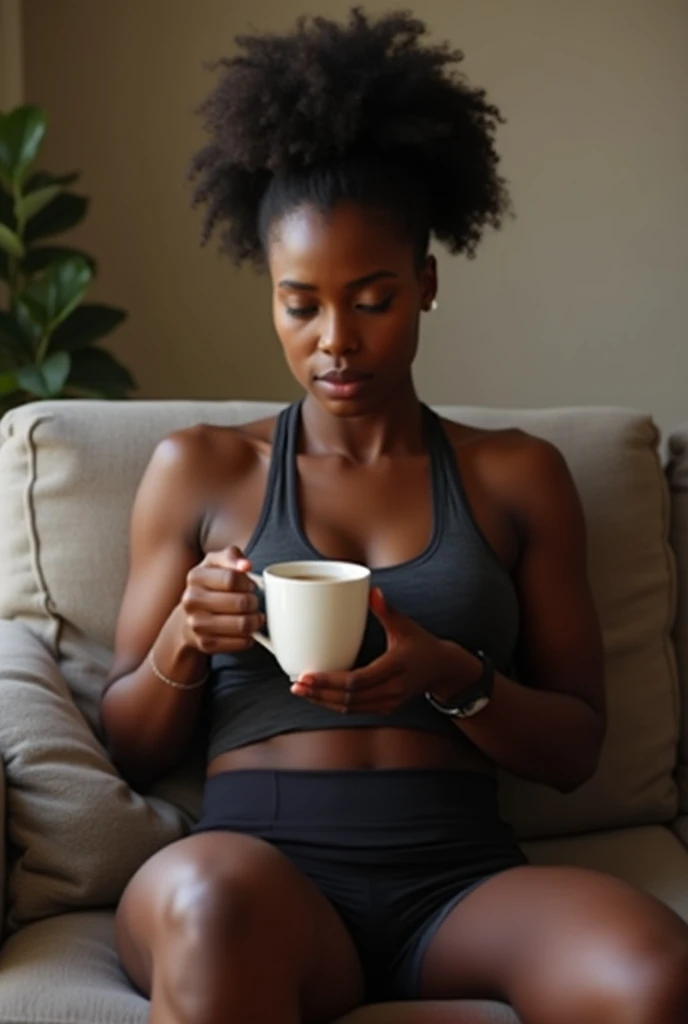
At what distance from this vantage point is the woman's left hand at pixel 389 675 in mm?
1169

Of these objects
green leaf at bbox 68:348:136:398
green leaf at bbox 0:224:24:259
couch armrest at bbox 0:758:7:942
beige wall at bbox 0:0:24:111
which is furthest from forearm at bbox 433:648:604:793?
beige wall at bbox 0:0:24:111

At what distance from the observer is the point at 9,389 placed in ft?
7.54

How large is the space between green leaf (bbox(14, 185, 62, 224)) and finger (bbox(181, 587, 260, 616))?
4.46ft

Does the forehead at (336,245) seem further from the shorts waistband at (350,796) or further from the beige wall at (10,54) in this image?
the beige wall at (10,54)

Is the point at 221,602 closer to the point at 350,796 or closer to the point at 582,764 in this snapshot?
the point at 350,796

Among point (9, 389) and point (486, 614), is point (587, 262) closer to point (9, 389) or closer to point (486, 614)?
point (9, 389)

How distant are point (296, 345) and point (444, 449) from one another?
0.78 feet

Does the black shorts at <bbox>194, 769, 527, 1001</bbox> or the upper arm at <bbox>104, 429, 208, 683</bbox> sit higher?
the upper arm at <bbox>104, 429, 208, 683</bbox>

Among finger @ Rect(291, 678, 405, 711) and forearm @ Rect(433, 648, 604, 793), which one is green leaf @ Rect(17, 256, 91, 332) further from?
finger @ Rect(291, 678, 405, 711)

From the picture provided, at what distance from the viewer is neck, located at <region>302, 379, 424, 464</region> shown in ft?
5.06

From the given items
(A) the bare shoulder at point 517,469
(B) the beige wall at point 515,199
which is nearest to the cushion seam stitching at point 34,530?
(A) the bare shoulder at point 517,469

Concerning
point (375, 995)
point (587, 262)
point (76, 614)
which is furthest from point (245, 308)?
point (375, 995)

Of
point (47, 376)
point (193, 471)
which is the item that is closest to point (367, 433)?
point (193, 471)

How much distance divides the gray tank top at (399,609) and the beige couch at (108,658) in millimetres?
160
